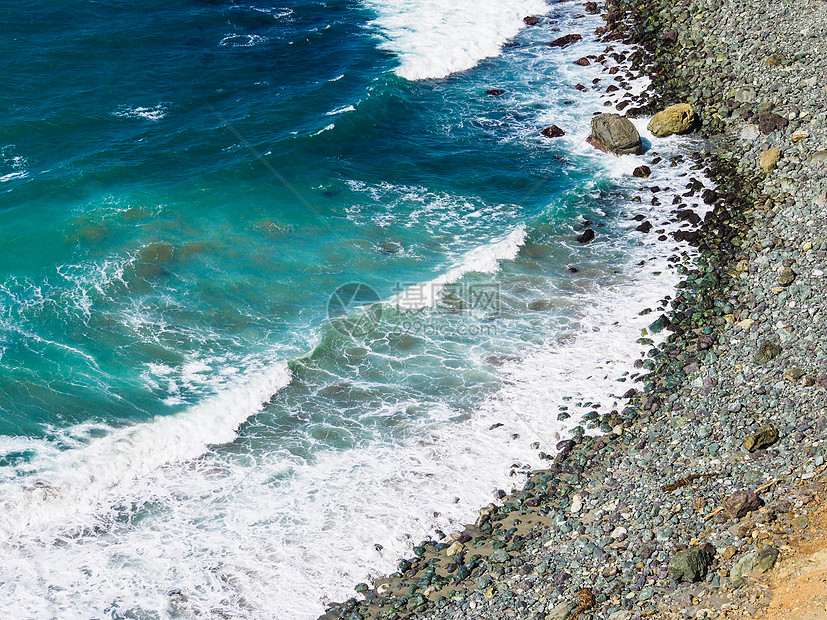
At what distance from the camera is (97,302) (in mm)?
22641

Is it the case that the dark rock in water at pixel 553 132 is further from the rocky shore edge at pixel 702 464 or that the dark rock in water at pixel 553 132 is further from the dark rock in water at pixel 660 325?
the dark rock in water at pixel 660 325

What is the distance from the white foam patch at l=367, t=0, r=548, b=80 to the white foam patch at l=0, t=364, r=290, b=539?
20.9 m

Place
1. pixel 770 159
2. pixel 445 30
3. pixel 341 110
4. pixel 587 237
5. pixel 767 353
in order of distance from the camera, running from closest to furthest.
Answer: pixel 767 353 < pixel 770 159 < pixel 587 237 < pixel 341 110 < pixel 445 30

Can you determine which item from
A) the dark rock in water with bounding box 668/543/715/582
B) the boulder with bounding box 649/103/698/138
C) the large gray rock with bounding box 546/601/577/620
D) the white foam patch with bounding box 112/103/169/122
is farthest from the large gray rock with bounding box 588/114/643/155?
the large gray rock with bounding box 546/601/577/620

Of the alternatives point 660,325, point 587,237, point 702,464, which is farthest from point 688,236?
point 702,464

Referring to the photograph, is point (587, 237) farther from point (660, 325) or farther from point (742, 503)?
point (742, 503)

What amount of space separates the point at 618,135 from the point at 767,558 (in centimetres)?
1948

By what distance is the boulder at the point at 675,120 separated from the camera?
2819 cm

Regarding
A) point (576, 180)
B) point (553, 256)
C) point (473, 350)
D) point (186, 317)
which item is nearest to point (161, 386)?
point (186, 317)

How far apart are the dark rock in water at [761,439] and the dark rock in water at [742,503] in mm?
1316

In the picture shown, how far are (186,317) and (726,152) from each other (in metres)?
19.4

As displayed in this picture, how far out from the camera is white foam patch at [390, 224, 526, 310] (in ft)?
75.6

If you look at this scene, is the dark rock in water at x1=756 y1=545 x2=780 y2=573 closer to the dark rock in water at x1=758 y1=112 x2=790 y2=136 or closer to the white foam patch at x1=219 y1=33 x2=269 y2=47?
the dark rock in water at x1=758 y1=112 x2=790 y2=136

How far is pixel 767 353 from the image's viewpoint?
57.1ft
